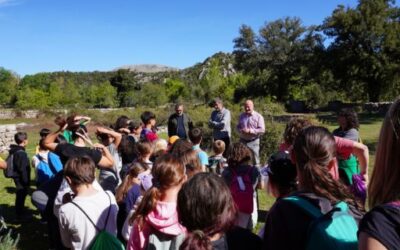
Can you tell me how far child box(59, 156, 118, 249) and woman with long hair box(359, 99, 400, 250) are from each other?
2.47m

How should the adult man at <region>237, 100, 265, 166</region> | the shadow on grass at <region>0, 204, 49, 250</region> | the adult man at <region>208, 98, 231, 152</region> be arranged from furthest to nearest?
1. the adult man at <region>208, 98, 231, 152</region>
2. the adult man at <region>237, 100, 265, 166</region>
3. the shadow on grass at <region>0, 204, 49, 250</region>

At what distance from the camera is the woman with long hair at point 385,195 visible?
1236 mm

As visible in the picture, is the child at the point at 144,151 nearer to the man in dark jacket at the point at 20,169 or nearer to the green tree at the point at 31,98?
the man in dark jacket at the point at 20,169

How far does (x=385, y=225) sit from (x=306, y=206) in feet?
2.32

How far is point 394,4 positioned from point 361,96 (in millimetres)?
11291

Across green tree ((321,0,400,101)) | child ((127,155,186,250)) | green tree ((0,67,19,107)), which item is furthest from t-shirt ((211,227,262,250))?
green tree ((0,67,19,107))

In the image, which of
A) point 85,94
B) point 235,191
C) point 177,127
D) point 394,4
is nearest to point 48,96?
point 85,94

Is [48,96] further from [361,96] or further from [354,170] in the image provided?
[354,170]

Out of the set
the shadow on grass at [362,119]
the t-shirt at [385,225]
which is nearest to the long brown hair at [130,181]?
the t-shirt at [385,225]

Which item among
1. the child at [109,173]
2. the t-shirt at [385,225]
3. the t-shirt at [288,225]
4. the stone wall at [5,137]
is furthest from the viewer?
the stone wall at [5,137]

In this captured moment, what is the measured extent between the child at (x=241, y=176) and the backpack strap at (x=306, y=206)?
2.32 metres

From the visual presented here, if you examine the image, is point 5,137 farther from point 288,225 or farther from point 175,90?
point 175,90

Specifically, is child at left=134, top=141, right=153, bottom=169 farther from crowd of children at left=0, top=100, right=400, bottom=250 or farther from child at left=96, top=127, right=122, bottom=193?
child at left=96, top=127, right=122, bottom=193

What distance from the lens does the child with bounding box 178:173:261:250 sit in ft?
7.14
